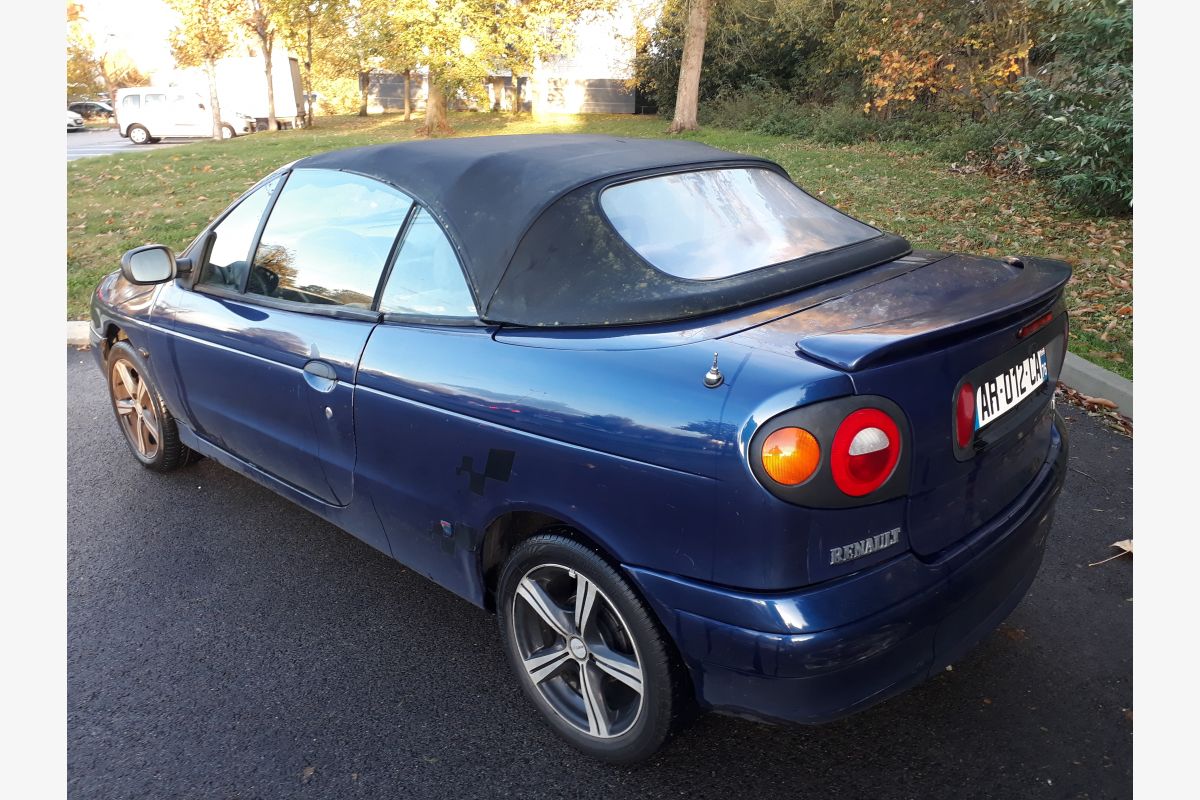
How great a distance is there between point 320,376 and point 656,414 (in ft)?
4.79

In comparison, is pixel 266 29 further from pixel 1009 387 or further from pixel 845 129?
pixel 1009 387

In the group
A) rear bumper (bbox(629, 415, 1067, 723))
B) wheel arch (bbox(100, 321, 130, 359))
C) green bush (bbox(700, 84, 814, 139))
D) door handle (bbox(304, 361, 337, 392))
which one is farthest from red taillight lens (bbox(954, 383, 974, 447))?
green bush (bbox(700, 84, 814, 139))

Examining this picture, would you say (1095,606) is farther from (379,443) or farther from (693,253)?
(379,443)

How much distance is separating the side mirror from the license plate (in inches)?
128

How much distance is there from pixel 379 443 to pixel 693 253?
1.15 m

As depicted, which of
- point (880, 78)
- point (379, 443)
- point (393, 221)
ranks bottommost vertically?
point (379, 443)

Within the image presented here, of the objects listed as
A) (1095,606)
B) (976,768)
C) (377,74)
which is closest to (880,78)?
(1095,606)

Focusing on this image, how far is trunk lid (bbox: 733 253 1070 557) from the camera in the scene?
6.52ft

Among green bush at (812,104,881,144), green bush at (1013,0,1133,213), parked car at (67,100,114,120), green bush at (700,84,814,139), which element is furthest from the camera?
parked car at (67,100,114,120)

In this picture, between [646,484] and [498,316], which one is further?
[498,316]

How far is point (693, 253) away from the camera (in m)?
2.57

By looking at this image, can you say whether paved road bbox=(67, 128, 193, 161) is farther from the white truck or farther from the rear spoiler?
the rear spoiler

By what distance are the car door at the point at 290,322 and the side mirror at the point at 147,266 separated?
150 millimetres

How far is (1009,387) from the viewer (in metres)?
2.27
